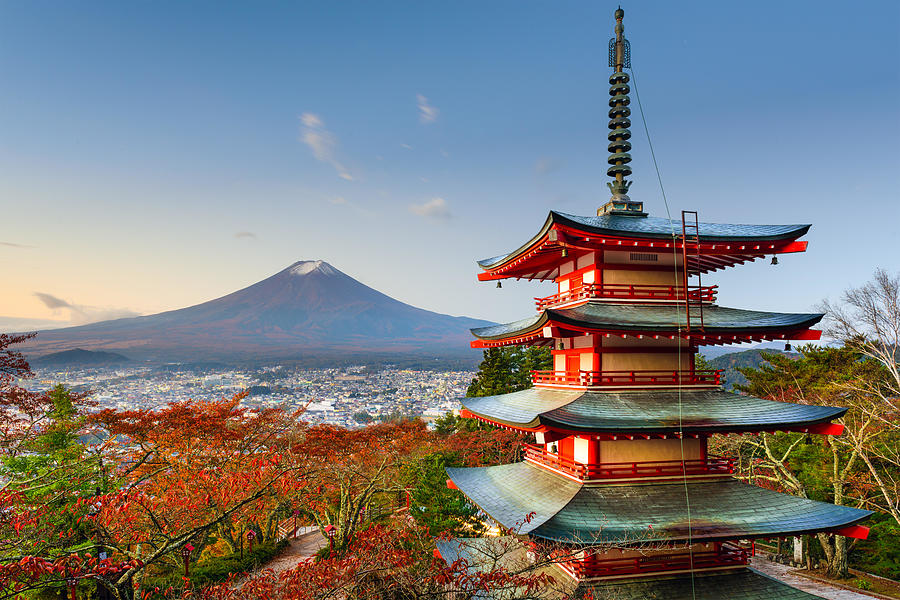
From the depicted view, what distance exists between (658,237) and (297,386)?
248 feet

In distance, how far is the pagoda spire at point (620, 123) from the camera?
38.2 feet

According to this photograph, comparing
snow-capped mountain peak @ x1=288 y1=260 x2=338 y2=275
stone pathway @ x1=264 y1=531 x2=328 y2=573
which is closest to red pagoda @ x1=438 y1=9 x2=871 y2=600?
stone pathway @ x1=264 y1=531 x2=328 y2=573

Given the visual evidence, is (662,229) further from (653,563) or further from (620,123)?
(653,563)

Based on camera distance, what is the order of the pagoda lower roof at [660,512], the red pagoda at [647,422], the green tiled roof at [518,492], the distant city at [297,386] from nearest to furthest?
the pagoda lower roof at [660,512] → the red pagoda at [647,422] → the green tiled roof at [518,492] → the distant city at [297,386]

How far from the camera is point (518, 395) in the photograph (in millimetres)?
12500

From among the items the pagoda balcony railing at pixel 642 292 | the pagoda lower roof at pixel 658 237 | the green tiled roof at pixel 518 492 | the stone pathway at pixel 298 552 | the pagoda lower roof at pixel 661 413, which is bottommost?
the stone pathway at pixel 298 552

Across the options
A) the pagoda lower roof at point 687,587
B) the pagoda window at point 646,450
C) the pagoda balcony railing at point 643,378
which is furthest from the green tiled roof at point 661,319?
the pagoda lower roof at point 687,587

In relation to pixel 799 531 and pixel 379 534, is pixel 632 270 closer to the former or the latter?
pixel 799 531

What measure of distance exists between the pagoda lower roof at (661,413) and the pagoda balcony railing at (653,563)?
2439 millimetres

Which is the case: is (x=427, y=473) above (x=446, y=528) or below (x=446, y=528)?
above

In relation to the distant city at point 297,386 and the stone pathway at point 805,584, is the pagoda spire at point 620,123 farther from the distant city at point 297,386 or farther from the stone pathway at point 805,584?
the distant city at point 297,386

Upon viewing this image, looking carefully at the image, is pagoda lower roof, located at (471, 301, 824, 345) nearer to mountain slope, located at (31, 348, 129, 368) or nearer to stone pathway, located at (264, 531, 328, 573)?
stone pathway, located at (264, 531, 328, 573)

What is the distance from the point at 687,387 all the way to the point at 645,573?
3.65 metres

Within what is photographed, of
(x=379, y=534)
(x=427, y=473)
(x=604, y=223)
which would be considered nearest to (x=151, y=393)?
(x=427, y=473)
